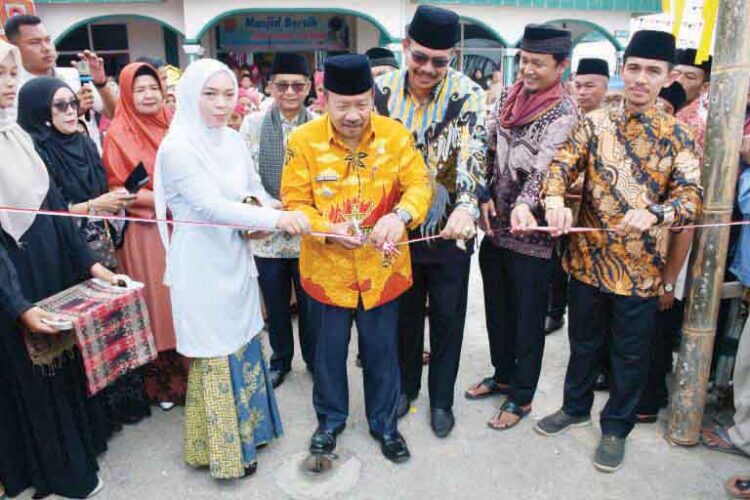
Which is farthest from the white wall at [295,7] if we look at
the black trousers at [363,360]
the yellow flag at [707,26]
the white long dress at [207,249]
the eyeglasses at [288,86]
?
the black trousers at [363,360]

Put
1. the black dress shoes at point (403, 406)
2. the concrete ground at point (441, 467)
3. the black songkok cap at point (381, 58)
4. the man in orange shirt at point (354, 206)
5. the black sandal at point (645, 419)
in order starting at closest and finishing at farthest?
the man in orange shirt at point (354, 206), the concrete ground at point (441, 467), the black sandal at point (645, 419), the black dress shoes at point (403, 406), the black songkok cap at point (381, 58)

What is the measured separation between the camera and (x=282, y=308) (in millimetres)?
3775

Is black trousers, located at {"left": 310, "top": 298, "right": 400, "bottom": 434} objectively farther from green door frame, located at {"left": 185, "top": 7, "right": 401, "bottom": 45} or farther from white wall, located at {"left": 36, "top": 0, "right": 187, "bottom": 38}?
white wall, located at {"left": 36, "top": 0, "right": 187, "bottom": 38}

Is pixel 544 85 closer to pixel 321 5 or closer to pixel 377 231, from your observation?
pixel 377 231

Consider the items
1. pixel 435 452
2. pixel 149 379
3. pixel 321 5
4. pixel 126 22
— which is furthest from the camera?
pixel 126 22

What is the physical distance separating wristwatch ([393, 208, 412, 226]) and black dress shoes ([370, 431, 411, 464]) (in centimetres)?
118

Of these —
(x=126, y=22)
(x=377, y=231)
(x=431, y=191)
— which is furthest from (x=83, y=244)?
(x=126, y=22)

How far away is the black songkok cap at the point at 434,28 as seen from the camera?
104 inches

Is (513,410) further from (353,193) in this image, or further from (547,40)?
(547,40)

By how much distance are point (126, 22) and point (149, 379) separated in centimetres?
1483

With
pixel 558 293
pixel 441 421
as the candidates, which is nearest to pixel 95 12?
pixel 558 293

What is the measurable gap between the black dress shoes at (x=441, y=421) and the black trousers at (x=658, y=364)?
106 cm

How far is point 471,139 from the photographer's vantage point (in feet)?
9.41

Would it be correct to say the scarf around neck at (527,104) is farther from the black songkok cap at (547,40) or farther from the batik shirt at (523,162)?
the black songkok cap at (547,40)
